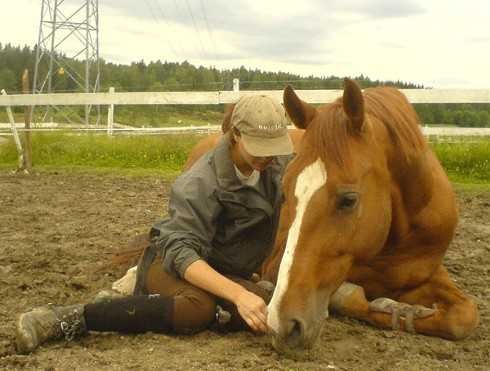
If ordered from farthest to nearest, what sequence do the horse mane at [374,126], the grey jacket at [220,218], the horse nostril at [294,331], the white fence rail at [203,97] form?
the white fence rail at [203,97] < the grey jacket at [220,218] < the horse mane at [374,126] < the horse nostril at [294,331]

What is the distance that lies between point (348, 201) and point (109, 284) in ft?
7.06

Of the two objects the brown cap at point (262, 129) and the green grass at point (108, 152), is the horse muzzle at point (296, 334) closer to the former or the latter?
the brown cap at point (262, 129)

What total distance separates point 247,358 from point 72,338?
95cm

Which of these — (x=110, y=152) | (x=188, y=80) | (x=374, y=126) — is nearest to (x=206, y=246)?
(x=374, y=126)

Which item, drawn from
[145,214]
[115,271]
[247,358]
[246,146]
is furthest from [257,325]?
[145,214]

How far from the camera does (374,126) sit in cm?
315

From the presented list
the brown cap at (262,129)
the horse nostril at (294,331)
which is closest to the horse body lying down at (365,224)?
the horse nostril at (294,331)

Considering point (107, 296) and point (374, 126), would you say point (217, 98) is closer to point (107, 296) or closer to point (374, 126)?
point (107, 296)

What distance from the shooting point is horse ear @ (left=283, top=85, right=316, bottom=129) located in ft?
→ 10.3

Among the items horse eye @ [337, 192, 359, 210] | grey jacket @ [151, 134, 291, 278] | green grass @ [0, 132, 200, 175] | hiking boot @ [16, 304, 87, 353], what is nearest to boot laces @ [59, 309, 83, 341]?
hiking boot @ [16, 304, 87, 353]

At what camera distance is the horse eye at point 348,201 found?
283 centimetres

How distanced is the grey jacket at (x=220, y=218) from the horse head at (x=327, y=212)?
531 millimetres

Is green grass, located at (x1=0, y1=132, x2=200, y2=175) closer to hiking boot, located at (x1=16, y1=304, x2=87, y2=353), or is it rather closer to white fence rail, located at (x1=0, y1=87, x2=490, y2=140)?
white fence rail, located at (x1=0, y1=87, x2=490, y2=140)

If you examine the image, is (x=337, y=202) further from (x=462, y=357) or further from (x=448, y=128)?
(x=448, y=128)
